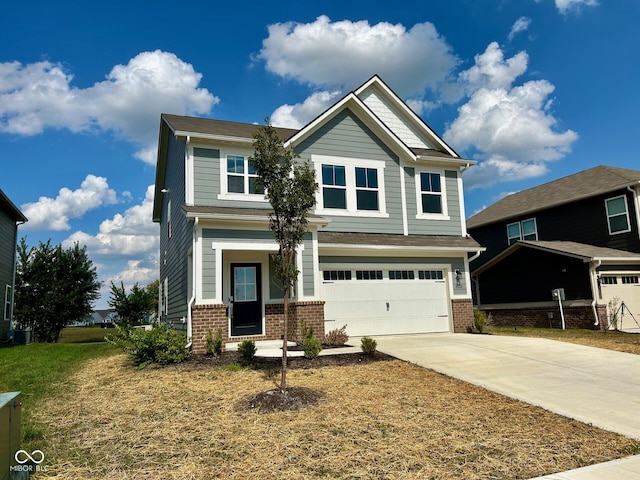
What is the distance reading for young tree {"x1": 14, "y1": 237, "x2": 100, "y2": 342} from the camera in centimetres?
2328

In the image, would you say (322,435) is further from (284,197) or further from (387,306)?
(387,306)

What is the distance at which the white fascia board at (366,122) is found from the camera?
50.0 ft

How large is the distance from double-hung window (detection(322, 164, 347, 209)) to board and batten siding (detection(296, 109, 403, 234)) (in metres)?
0.31

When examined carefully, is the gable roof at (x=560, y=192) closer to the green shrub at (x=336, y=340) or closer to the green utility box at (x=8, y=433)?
the green shrub at (x=336, y=340)

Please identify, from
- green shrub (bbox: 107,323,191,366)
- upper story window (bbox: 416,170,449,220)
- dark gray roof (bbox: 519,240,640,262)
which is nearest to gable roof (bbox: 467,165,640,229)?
dark gray roof (bbox: 519,240,640,262)

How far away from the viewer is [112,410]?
279 inches

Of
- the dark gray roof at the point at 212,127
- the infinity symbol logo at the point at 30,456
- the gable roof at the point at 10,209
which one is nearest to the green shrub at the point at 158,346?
the infinity symbol logo at the point at 30,456

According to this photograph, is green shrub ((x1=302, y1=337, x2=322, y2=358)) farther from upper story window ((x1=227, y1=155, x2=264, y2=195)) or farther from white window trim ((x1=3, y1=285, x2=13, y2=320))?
white window trim ((x1=3, y1=285, x2=13, y2=320))

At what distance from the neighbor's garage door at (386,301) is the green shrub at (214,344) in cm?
433

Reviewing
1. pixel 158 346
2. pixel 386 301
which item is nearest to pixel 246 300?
pixel 158 346

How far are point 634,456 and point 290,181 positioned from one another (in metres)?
5.76

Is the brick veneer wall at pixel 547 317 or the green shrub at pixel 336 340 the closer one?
the green shrub at pixel 336 340

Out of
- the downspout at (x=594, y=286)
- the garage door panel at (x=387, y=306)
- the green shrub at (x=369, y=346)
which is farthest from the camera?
the downspout at (x=594, y=286)

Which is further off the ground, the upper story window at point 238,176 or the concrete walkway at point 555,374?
the upper story window at point 238,176
